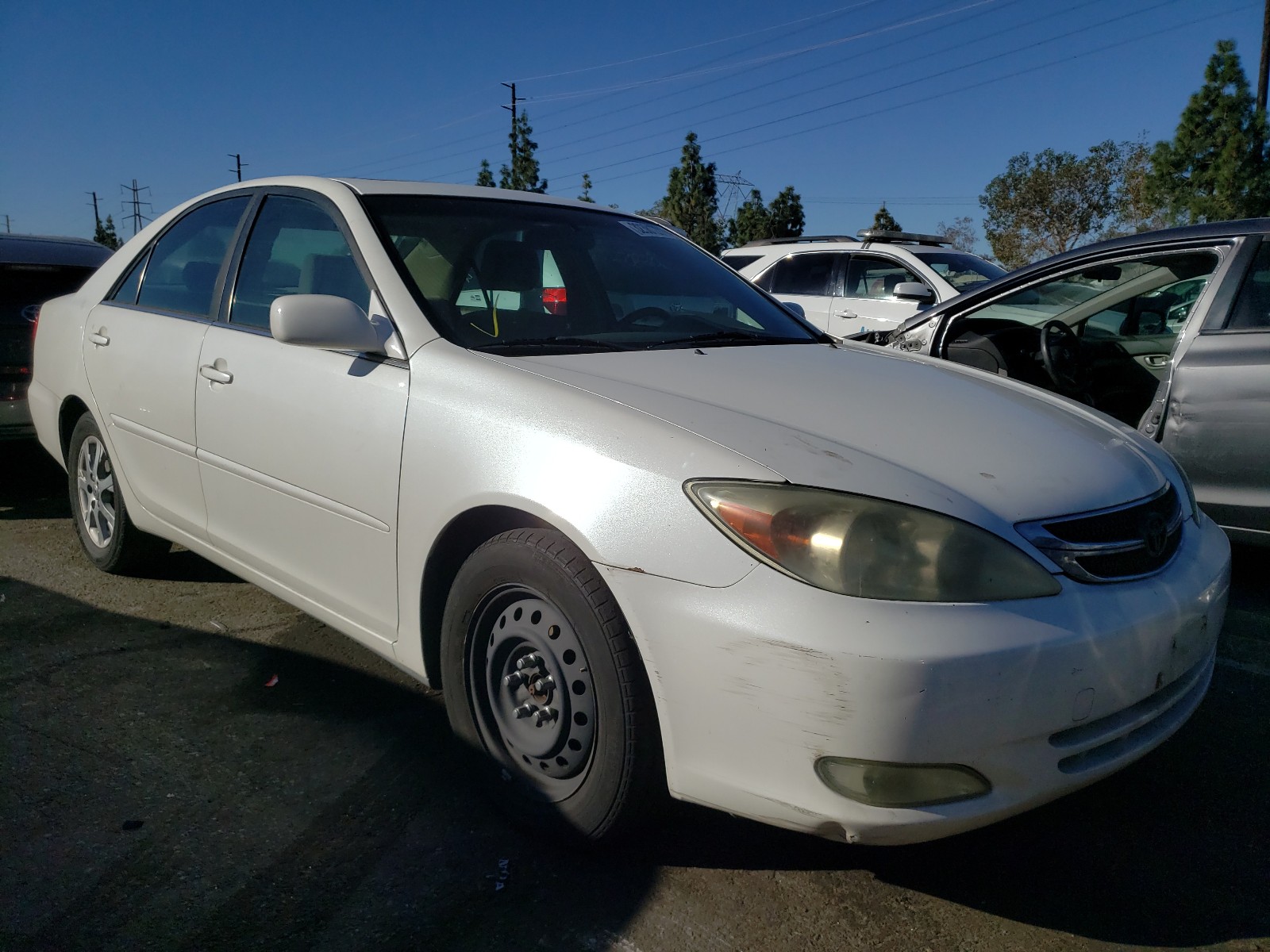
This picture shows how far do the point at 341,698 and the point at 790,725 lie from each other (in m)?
1.83

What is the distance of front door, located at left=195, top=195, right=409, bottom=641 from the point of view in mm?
2611

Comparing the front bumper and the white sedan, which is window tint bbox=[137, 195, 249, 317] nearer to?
the white sedan

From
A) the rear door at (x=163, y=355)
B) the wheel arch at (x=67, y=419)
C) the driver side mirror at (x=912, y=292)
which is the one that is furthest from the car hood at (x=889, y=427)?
the driver side mirror at (x=912, y=292)

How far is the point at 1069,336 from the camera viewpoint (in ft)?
15.2

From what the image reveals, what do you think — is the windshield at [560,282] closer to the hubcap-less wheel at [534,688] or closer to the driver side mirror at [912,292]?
the hubcap-less wheel at [534,688]

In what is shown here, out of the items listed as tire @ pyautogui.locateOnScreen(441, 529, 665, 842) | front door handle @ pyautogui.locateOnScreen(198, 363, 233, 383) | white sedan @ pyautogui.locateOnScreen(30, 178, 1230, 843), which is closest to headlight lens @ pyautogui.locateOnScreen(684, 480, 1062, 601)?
white sedan @ pyautogui.locateOnScreen(30, 178, 1230, 843)

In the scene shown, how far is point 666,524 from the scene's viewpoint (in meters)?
1.95

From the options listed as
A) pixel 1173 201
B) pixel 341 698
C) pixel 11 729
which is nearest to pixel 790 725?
pixel 341 698

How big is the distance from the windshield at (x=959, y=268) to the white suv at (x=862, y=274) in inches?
0.4

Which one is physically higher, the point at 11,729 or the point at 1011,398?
the point at 1011,398

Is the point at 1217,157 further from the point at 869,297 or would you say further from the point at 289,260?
the point at 289,260

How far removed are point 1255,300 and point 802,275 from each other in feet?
19.2

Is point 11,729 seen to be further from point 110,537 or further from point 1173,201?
point 1173,201

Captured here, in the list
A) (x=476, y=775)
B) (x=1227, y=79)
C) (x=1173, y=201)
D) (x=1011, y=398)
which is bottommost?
(x=476, y=775)
